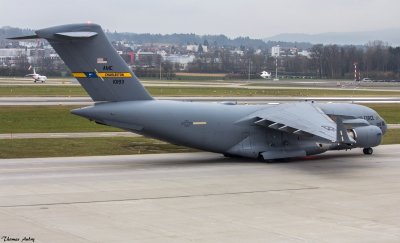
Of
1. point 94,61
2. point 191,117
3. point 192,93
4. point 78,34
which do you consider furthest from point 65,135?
point 192,93

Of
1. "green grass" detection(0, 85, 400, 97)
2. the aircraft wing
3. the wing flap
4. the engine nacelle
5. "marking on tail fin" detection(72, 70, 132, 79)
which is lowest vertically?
"green grass" detection(0, 85, 400, 97)

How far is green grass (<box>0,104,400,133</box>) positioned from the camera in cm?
4487

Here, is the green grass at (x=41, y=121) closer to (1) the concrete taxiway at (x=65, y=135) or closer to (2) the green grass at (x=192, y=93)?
(1) the concrete taxiway at (x=65, y=135)

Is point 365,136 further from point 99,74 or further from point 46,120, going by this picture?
point 46,120

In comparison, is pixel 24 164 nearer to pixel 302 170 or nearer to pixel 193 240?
pixel 302 170

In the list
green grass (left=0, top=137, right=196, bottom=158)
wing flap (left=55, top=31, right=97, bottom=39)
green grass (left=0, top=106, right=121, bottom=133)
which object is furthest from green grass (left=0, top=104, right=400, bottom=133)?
wing flap (left=55, top=31, right=97, bottom=39)

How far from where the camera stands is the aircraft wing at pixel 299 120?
96.1 feet

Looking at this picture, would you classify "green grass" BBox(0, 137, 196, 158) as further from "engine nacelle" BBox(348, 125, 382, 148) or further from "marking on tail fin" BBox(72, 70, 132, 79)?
"engine nacelle" BBox(348, 125, 382, 148)

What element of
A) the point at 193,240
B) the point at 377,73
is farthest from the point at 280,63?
the point at 193,240

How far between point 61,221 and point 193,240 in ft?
12.4

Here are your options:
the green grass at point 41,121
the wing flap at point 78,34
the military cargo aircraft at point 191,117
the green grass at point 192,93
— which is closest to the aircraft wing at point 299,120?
the military cargo aircraft at point 191,117

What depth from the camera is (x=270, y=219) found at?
786 inches

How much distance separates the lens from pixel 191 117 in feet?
102

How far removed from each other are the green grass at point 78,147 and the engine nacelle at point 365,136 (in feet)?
24.8
